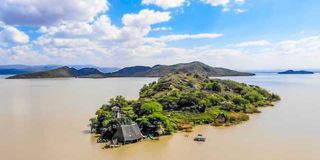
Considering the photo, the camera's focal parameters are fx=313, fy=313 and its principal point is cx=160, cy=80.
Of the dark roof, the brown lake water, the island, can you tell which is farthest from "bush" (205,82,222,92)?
the island

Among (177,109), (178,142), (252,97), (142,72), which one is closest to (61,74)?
(142,72)

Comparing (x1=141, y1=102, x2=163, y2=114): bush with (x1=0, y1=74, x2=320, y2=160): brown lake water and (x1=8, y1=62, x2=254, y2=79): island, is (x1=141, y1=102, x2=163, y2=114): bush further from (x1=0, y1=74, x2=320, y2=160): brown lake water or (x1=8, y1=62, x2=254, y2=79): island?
(x1=8, y1=62, x2=254, y2=79): island

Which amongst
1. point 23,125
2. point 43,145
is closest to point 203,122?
Answer: point 43,145

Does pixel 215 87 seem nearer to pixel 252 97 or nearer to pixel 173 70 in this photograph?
pixel 252 97

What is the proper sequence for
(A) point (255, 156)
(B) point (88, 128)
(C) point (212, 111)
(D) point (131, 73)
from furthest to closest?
(D) point (131, 73) → (C) point (212, 111) → (B) point (88, 128) → (A) point (255, 156)

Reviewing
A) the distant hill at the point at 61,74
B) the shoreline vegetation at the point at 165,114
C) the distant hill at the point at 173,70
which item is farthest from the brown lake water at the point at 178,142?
the distant hill at the point at 61,74

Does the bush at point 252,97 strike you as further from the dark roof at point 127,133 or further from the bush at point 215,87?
the dark roof at point 127,133

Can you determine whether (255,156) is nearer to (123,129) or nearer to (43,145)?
(123,129)
